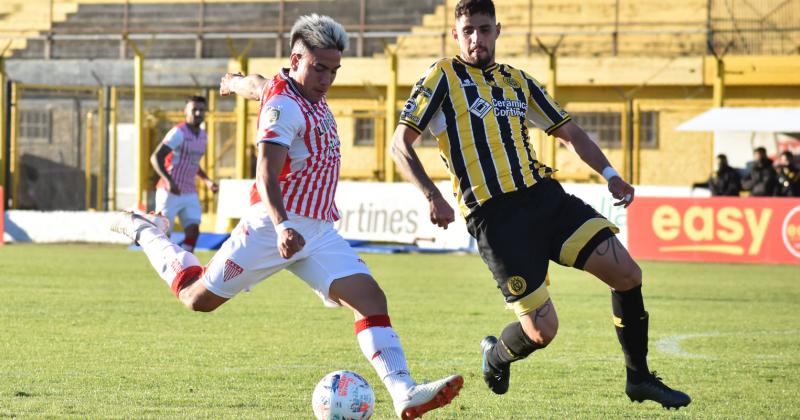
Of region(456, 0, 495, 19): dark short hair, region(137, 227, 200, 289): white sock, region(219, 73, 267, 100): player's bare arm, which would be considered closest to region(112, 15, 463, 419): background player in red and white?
region(219, 73, 267, 100): player's bare arm

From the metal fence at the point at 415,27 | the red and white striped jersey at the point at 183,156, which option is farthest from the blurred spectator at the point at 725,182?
the red and white striped jersey at the point at 183,156

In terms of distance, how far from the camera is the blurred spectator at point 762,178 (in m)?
22.5

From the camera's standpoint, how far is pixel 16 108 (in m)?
26.4

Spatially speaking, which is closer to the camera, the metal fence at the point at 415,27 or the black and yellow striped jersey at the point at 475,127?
the black and yellow striped jersey at the point at 475,127

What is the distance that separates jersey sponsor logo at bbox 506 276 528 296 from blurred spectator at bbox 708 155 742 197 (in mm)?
16722

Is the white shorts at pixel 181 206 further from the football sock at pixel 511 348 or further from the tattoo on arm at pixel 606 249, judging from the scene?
the tattoo on arm at pixel 606 249

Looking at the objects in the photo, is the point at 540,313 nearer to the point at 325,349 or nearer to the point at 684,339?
the point at 325,349

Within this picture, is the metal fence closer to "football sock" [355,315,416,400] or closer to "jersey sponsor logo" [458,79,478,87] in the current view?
"jersey sponsor logo" [458,79,478,87]

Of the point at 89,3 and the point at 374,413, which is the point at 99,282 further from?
the point at 89,3

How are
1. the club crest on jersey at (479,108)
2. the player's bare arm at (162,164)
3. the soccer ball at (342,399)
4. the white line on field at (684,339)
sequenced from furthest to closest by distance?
the player's bare arm at (162,164), the white line on field at (684,339), the club crest on jersey at (479,108), the soccer ball at (342,399)

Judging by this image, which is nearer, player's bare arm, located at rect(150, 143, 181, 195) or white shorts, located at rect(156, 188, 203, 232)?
player's bare arm, located at rect(150, 143, 181, 195)

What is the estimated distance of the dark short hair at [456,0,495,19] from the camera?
22.8 feet

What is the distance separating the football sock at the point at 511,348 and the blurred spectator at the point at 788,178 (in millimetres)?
16198

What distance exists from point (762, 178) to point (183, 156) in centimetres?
1028
